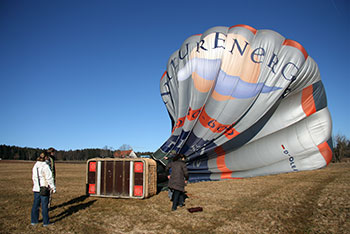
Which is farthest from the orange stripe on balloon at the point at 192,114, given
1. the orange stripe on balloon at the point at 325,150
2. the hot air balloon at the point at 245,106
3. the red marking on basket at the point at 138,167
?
the orange stripe on balloon at the point at 325,150

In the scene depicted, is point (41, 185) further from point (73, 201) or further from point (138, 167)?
point (138, 167)

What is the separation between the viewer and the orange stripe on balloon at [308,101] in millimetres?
10039

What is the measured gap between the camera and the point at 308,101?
10.1 m

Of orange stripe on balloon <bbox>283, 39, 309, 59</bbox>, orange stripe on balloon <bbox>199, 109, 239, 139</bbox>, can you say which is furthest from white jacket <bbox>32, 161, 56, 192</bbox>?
orange stripe on balloon <bbox>283, 39, 309, 59</bbox>

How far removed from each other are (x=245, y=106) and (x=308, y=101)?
2838 mm

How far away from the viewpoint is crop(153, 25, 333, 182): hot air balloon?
9102 millimetres

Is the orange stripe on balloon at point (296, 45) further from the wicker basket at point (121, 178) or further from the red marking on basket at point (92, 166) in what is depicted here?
the red marking on basket at point (92, 166)

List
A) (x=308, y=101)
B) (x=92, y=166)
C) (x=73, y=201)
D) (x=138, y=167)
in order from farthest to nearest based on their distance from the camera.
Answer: (x=308, y=101)
(x=92, y=166)
(x=138, y=167)
(x=73, y=201)

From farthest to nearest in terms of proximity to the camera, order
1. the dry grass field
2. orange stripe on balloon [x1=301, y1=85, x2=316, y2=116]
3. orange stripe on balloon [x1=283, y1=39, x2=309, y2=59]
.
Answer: orange stripe on balloon [x1=301, y1=85, x2=316, y2=116]
orange stripe on balloon [x1=283, y1=39, x2=309, y2=59]
the dry grass field

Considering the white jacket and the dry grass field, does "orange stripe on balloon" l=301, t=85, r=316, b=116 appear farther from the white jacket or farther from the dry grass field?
the white jacket

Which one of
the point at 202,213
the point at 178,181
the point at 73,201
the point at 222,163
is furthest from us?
the point at 222,163

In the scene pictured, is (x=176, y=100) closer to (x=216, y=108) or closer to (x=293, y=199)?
(x=216, y=108)

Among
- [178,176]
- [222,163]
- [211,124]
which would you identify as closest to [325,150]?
[222,163]

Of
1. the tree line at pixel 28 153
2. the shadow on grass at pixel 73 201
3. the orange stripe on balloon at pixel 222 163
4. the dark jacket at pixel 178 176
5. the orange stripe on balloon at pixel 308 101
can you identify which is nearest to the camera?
the dark jacket at pixel 178 176
